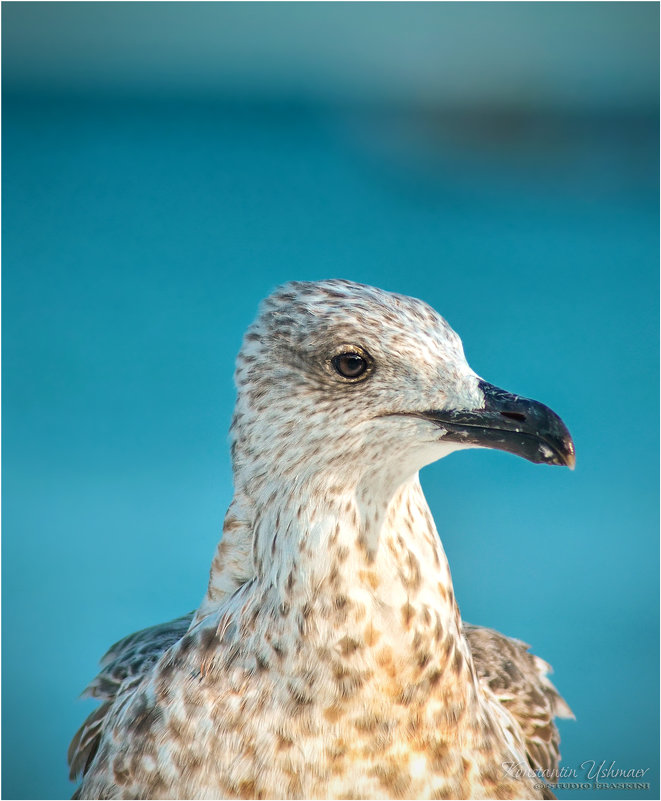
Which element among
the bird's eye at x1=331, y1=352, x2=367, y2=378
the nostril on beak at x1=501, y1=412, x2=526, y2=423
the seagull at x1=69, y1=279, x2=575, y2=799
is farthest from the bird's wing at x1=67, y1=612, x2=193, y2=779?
the nostril on beak at x1=501, y1=412, x2=526, y2=423

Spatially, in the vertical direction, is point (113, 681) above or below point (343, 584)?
below

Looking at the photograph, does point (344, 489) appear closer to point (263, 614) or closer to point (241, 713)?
point (263, 614)

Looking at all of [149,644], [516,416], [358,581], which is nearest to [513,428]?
[516,416]

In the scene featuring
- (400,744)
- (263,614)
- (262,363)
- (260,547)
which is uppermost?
(262,363)

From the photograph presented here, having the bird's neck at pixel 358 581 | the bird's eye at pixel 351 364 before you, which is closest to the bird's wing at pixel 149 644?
the bird's neck at pixel 358 581

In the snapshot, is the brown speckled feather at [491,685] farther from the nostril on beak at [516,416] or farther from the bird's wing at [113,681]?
the nostril on beak at [516,416]

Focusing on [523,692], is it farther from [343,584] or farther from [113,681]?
[113,681]

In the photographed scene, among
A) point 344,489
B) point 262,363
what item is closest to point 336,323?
point 262,363
